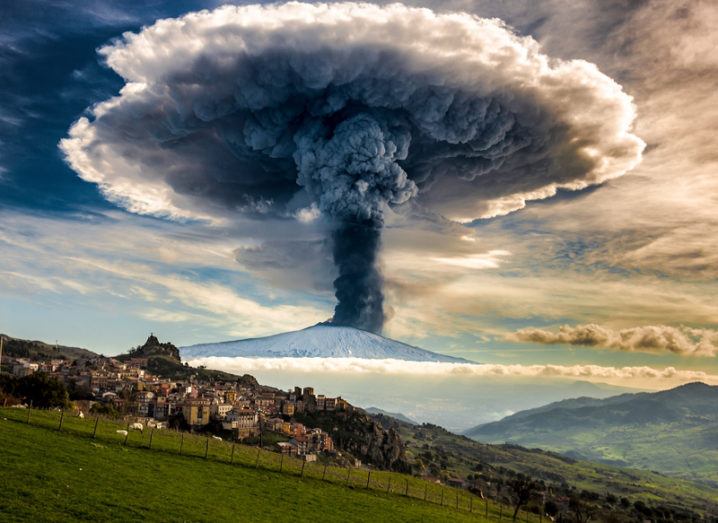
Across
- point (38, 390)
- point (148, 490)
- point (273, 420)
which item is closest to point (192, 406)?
point (273, 420)

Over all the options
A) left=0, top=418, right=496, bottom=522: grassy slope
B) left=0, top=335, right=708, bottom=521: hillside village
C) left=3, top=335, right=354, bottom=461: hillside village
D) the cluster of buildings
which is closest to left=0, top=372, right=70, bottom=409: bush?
left=0, top=335, right=708, bottom=521: hillside village

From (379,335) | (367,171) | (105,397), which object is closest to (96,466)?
(105,397)

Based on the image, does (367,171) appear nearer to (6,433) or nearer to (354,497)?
(354,497)

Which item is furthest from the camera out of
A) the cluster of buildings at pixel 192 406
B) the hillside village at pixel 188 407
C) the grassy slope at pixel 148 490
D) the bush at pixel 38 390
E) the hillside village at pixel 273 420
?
the cluster of buildings at pixel 192 406

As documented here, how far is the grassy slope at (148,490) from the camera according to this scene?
79.0 feet

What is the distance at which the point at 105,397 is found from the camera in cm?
11906

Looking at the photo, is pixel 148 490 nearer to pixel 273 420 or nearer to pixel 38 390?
pixel 38 390

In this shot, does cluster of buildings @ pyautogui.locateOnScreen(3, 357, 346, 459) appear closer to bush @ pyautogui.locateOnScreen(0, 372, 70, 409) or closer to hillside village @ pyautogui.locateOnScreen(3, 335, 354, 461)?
hillside village @ pyautogui.locateOnScreen(3, 335, 354, 461)

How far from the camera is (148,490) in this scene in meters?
29.9

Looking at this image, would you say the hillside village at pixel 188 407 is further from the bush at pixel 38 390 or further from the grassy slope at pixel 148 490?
the grassy slope at pixel 148 490

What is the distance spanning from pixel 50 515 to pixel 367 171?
429 feet

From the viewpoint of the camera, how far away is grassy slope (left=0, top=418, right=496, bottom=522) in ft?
79.0

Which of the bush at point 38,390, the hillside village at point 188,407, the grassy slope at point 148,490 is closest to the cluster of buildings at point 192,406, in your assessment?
the hillside village at point 188,407

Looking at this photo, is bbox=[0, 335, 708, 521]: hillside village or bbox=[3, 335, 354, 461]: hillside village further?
bbox=[3, 335, 354, 461]: hillside village
